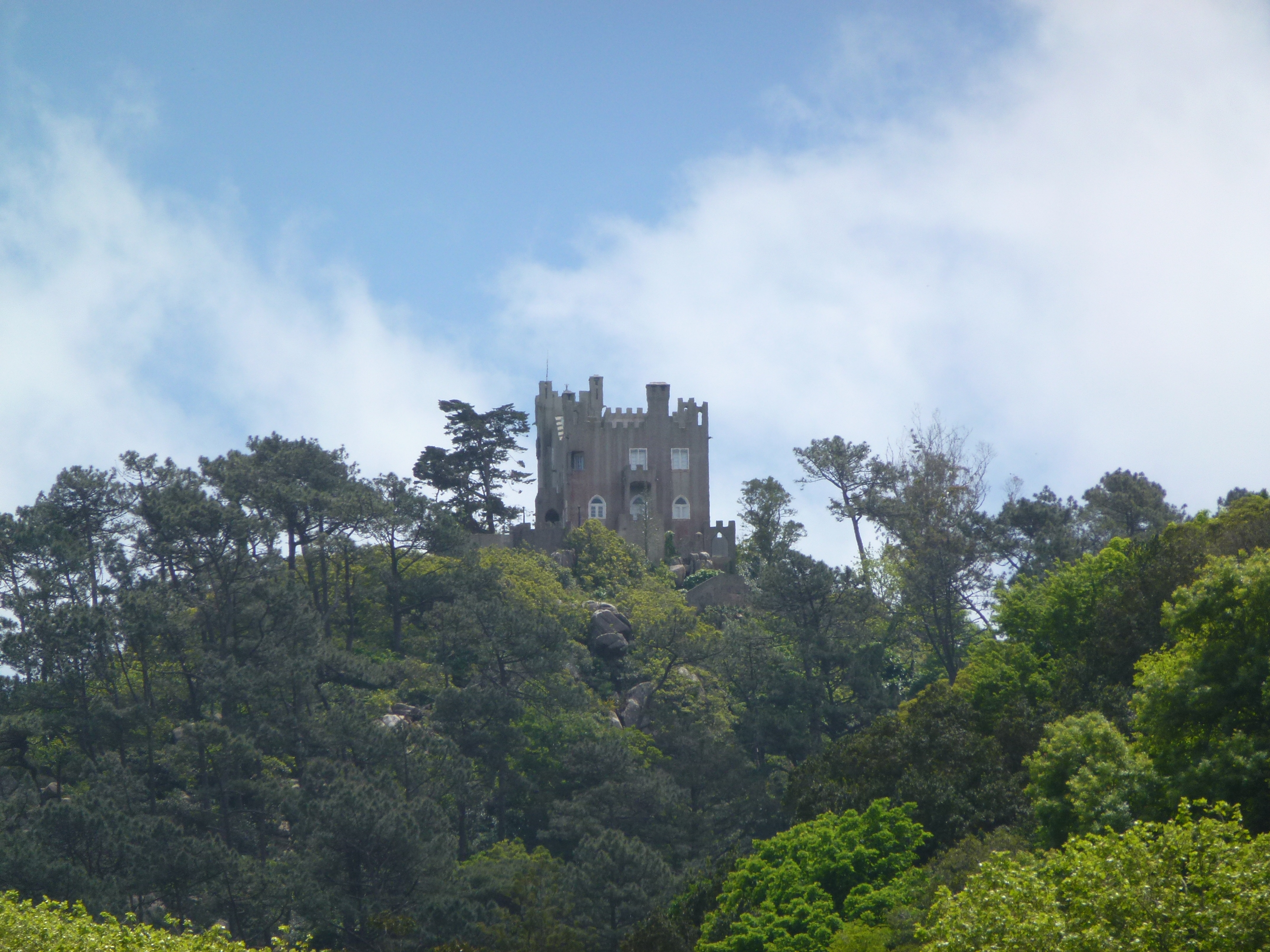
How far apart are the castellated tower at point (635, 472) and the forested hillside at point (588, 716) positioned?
32.1 ft

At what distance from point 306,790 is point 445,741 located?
449 cm

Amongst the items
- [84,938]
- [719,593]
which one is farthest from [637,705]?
[84,938]

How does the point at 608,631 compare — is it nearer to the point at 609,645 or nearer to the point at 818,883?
the point at 609,645

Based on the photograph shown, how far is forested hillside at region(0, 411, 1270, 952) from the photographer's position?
25.6 meters

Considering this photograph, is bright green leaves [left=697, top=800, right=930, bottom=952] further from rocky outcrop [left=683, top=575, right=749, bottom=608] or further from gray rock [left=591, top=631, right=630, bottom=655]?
rocky outcrop [left=683, top=575, right=749, bottom=608]

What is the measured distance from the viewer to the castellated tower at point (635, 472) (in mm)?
71562

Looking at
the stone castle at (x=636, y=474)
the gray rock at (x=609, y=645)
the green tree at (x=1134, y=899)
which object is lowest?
the green tree at (x=1134, y=899)

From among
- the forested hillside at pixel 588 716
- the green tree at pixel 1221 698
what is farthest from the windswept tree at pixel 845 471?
the green tree at pixel 1221 698

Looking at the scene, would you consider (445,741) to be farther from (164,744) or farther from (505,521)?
(505,521)

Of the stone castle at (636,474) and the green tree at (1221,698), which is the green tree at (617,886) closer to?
the green tree at (1221,698)

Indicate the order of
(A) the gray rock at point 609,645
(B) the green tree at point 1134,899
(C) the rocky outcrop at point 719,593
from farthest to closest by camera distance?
1. (C) the rocky outcrop at point 719,593
2. (A) the gray rock at point 609,645
3. (B) the green tree at point 1134,899

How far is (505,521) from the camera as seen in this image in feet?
226

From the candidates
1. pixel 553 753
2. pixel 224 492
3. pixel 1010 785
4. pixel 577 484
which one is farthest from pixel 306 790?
pixel 577 484

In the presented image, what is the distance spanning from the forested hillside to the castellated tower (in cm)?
978
